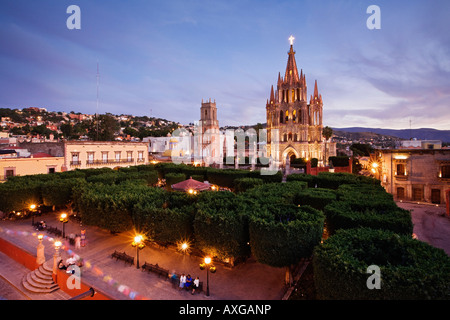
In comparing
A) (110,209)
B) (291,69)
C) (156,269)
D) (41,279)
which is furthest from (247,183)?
(291,69)

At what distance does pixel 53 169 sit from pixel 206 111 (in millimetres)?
57634

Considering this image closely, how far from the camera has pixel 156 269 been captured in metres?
13.2

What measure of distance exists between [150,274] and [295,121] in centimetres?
6140

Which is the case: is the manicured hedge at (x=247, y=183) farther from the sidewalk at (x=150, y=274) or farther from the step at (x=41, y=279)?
the step at (x=41, y=279)

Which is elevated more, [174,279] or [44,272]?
[174,279]

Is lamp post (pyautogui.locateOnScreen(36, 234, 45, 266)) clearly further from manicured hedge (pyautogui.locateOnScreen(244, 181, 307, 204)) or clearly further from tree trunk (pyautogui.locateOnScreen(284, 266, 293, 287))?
tree trunk (pyautogui.locateOnScreen(284, 266, 293, 287))

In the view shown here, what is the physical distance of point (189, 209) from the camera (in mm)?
15156

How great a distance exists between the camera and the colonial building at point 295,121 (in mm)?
65188

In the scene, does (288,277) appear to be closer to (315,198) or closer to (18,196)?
(315,198)

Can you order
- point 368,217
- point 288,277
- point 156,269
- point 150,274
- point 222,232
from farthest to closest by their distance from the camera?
point 150,274 → point 156,269 → point 368,217 → point 222,232 → point 288,277

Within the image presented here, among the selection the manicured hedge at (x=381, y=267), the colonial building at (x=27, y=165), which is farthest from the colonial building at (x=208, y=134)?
the manicured hedge at (x=381, y=267)

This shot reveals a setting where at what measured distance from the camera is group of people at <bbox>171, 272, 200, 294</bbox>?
11797mm
